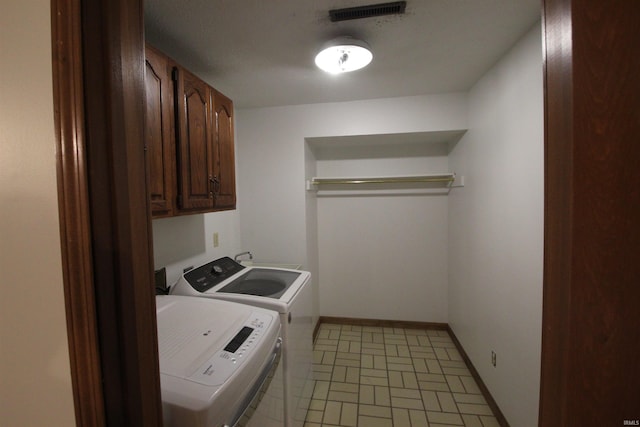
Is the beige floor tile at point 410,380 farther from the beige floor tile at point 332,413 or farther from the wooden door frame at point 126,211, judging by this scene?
the wooden door frame at point 126,211

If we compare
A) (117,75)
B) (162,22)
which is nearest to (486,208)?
(117,75)

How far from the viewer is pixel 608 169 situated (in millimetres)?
470

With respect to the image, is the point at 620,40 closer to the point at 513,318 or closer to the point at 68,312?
the point at 68,312

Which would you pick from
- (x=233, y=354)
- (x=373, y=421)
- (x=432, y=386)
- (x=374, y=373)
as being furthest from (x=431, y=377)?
(x=233, y=354)

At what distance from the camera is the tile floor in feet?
5.81

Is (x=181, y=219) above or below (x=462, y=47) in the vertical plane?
below

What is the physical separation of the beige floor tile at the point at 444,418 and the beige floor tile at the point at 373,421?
0.28 metres

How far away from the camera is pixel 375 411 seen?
6.00 ft

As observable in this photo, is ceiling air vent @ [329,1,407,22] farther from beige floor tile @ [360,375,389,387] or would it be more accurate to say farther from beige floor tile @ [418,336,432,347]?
beige floor tile @ [418,336,432,347]

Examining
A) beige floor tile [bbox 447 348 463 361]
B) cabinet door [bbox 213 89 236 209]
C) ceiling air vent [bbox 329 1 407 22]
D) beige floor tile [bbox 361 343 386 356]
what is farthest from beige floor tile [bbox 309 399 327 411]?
ceiling air vent [bbox 329 1 407 22]

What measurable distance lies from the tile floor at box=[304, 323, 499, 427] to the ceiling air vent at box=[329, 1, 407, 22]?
2424 mm

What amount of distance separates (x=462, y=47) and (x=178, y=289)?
2.25 metres

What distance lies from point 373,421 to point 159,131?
2185mm

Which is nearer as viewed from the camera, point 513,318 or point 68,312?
point 68,312
